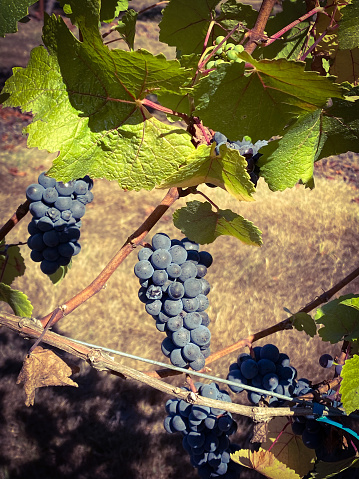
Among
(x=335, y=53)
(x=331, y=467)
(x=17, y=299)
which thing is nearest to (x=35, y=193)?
(x=17, y=299)

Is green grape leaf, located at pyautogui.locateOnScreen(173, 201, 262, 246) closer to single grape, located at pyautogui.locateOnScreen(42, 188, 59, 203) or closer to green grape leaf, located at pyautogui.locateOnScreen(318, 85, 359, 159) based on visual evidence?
green grape leaf, located at pyautogui.locateOnScreen(318, 85, 359, 159)

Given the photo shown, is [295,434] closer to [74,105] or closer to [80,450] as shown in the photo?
[74,105]

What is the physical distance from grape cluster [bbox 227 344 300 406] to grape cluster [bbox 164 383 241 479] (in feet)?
0.19

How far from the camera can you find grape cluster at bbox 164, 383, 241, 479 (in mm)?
878

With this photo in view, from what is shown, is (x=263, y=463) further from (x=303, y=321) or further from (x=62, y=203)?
(x=62, y=203)

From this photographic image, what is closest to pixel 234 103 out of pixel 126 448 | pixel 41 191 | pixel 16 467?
pixel 41 191

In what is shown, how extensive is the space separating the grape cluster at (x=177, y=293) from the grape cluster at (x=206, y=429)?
0.55ft

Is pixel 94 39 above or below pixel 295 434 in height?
above

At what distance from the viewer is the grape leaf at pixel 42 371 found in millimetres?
663

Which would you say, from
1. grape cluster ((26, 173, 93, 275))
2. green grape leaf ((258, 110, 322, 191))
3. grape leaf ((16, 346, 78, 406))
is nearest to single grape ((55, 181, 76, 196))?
grape cluster ((26, 173, 93, 275))

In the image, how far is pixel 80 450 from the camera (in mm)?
1818

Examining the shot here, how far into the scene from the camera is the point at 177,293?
0.70m

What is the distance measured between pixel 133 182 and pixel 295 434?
0.73 metres

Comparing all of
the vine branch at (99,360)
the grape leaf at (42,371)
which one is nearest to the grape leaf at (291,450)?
the vine branch at (99,360)
